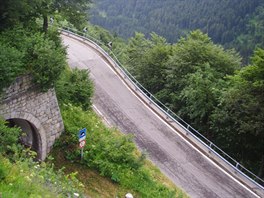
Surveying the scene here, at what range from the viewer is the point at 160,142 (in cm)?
2047

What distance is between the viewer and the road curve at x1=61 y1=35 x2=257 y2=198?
17.6m

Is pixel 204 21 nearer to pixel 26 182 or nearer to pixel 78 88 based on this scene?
pixel 78 88

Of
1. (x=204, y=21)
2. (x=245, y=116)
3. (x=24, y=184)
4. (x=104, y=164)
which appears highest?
(x=204, y=21)

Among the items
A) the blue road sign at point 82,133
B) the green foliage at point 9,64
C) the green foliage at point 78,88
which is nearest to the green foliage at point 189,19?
the green foliage at point 78,88

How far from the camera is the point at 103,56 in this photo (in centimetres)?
3206

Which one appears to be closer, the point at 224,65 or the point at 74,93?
the point at 74,93

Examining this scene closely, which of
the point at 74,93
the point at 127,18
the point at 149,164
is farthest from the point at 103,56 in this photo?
the point at 127,18

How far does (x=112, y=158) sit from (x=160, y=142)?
6.22 meters

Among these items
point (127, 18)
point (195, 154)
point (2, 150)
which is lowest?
point (2, 150)

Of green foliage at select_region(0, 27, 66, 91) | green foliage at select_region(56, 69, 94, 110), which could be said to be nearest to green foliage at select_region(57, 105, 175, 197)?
green foliage at select_region(56, 69, 94, 110)

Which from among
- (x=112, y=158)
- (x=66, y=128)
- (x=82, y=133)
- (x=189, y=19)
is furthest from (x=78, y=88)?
(x=189, y=19)

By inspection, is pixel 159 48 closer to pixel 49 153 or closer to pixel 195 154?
pixel 195 154

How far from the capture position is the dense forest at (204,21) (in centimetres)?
14388

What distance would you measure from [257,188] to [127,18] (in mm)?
185698
